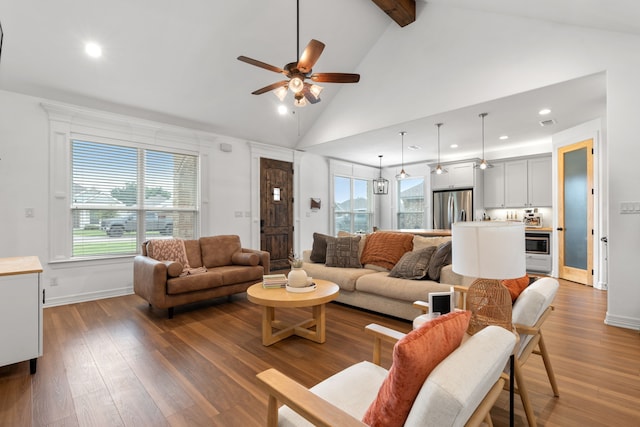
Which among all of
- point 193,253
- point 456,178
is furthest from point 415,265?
point 456,178

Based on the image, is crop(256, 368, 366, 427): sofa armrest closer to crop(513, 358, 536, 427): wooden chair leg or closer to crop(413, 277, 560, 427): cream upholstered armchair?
crop(413, 277, 560, 427): cream upholstered armchair

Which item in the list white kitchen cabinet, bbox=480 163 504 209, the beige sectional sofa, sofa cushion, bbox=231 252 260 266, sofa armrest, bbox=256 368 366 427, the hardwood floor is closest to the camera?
sofa armrest, bbox=256 368 366 427

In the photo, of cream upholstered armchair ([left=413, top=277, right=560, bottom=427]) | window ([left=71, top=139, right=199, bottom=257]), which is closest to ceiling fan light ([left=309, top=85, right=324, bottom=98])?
cream upholstered armchair ([left=413, top=277, right=560, bottom=427])

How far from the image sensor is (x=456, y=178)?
720 centimetres

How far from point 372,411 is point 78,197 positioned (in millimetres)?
4755

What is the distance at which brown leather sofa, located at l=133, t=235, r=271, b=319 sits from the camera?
11.1ft

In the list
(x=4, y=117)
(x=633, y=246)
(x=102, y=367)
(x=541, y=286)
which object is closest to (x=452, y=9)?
(x=633, y=246)

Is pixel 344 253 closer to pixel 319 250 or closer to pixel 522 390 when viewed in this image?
pixel 319 250

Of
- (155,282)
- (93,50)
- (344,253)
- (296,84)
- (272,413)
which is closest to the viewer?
(272,413)

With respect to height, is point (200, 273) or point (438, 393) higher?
point (438, 393)

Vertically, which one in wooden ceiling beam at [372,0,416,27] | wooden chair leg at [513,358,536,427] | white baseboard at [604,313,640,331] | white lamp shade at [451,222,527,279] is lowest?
white baseboard at [604,313,640,331]

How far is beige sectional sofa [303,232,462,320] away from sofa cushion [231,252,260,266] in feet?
2.36

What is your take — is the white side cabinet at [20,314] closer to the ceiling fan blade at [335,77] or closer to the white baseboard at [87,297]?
the white baseboard at [87,297]

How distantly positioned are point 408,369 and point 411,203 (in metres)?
7.91
